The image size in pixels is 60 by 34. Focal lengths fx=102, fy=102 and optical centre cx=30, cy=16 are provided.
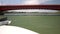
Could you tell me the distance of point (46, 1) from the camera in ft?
3.01

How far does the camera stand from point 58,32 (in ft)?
2.78

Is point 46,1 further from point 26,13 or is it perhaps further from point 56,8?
point 26,13

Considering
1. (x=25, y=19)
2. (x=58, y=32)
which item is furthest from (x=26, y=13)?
(x=58, y=32)

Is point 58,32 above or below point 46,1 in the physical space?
below

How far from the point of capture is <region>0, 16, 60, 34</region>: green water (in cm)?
86

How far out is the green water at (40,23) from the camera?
2.83 feet

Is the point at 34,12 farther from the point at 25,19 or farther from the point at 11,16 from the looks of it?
the point at 11,16

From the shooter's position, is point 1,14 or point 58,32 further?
point 1,14

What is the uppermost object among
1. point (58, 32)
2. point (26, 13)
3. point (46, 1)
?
point (46, 1)

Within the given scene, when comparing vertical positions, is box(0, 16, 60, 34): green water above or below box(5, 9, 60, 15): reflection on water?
below

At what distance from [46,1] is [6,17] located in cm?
39

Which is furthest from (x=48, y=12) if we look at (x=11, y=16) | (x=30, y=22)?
(x=11, y=16)

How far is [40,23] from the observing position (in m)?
0.90

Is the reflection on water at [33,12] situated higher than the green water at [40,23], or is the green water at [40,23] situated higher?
the reflection on water at [33,12]
